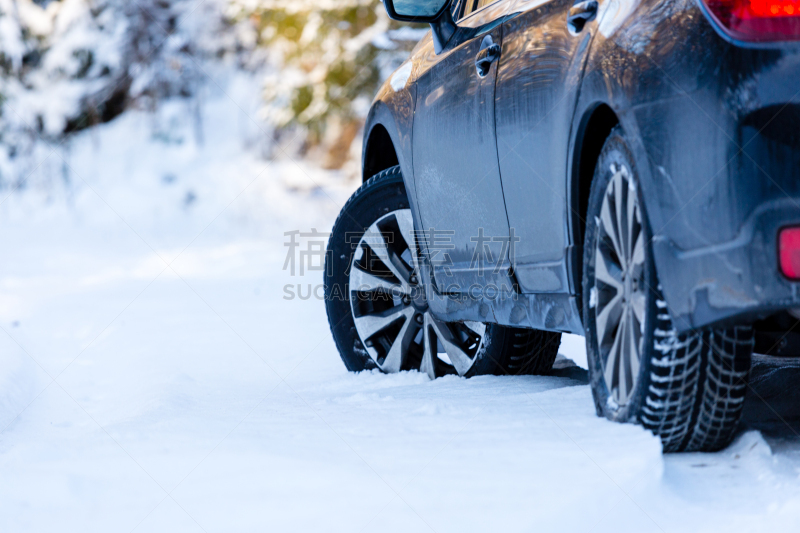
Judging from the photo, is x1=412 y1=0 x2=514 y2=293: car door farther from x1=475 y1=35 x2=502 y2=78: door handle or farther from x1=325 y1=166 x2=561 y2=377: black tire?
x1=325 y1=166 x2=561 y2=377: black tire

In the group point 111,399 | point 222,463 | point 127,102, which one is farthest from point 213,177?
point 222,463

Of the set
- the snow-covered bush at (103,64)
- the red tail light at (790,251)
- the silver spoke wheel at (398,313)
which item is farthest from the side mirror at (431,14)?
the snow-covered bush at (103,64)

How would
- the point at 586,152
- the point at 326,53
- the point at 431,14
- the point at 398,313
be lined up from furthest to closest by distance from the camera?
the point at 326,53 < the point at 398,313 < the point at 431,14 < the point at 586,152

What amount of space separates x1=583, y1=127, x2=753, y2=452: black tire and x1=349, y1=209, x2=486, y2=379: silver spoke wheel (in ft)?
4.75

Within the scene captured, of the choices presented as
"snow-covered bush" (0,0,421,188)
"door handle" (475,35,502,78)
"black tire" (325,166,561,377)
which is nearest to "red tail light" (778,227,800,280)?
"door handle" (475,35,502,78)

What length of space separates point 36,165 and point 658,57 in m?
17.0

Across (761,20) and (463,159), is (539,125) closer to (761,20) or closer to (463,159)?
(463,159)

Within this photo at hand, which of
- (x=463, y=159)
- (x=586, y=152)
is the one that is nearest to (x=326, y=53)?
(x=463, y=159)

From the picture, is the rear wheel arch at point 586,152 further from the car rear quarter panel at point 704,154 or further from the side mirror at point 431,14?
Answer: the side mirror at point 431,14

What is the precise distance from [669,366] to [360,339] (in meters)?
2.11

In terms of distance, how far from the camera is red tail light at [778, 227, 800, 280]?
5.35 ft

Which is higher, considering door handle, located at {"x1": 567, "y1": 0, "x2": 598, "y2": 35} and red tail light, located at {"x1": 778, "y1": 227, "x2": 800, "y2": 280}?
door handle, located at {"x1": 567, "y1": 0, "x2": 598, "y2": 35}

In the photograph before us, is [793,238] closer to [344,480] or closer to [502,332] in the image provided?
[344,480]

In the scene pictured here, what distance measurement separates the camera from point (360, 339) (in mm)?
3867
